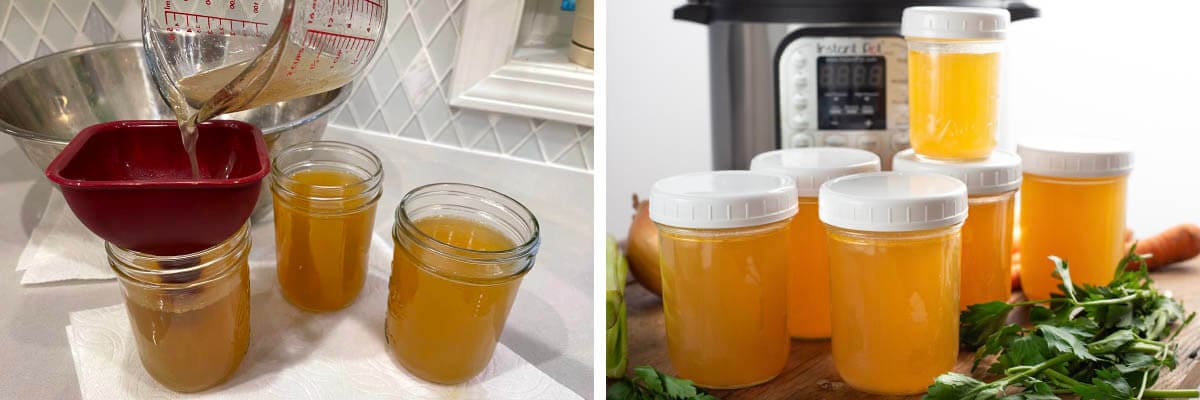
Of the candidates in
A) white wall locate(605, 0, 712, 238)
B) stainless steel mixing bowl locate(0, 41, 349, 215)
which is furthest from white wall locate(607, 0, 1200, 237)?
stainless steel mixing bowl locate(0, 41, 349, 215)

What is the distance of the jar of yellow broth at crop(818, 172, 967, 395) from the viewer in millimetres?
715

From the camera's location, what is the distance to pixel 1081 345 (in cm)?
74

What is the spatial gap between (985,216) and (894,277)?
174 mm

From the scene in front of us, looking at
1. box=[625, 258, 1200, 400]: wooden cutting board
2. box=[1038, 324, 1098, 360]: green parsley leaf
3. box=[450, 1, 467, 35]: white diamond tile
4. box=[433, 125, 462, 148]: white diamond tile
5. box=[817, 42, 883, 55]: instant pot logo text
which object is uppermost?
box=[450, 1, 467, 35]: white diamond tile

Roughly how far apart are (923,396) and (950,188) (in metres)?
0.15

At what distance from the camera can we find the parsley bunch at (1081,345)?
692 mm

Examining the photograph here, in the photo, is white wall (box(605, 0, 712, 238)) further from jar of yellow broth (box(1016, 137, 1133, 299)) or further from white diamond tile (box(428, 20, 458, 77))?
jar of yellow broth (box(1016, 137, 1133, 299))

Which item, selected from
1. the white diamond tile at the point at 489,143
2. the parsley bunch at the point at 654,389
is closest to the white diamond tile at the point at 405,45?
the white diamond tile at the point at 489,143

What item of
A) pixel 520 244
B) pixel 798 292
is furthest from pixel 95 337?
pixel 798 292

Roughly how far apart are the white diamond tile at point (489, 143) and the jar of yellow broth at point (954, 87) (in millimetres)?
402

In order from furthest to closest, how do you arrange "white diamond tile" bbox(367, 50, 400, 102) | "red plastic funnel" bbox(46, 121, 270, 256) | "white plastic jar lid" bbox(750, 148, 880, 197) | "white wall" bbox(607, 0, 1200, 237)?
"white wall" bbox(607, 0, 1200, 237), "white diamond tile" bbox(367, 50, 400, 102), "white plastic jar lid" bbox(750, 148, 880, 197), "red plastic funnel" bbox(46, 121, 270, 256)

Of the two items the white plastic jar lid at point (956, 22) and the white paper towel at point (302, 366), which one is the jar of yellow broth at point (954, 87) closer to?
the white plastic jar lid at point (956, 22)

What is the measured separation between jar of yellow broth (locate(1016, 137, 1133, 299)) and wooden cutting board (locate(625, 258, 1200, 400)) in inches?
3.9

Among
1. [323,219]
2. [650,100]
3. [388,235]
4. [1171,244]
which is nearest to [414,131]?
[388,235]
